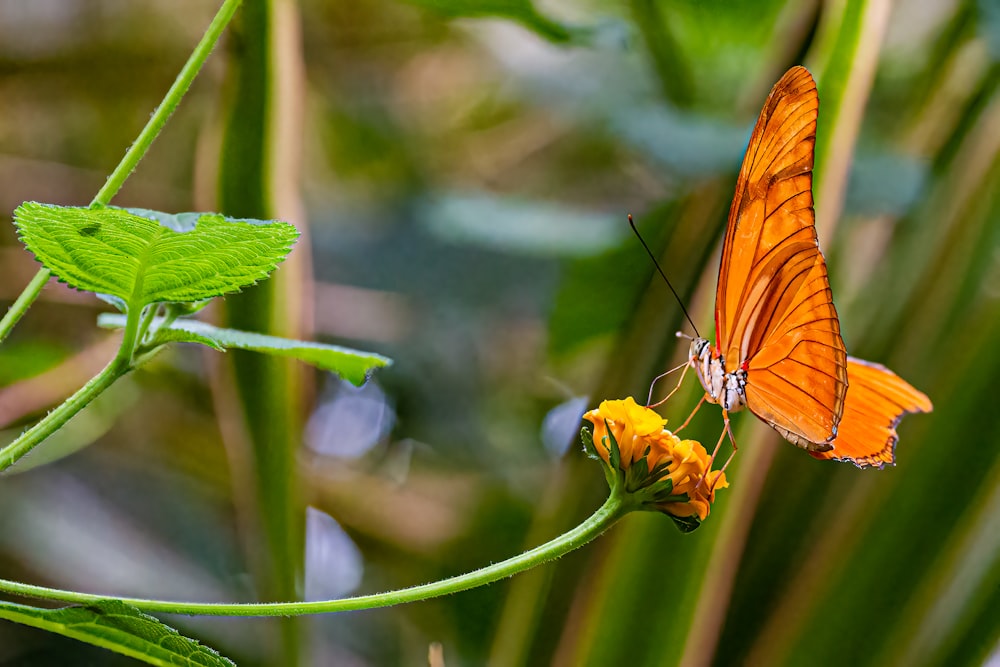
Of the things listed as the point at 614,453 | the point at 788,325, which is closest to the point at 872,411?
the point at 788,325

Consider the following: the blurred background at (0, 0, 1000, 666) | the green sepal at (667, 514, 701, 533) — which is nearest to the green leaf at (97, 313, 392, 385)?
the green sepal at (667, 514, 701, 533)

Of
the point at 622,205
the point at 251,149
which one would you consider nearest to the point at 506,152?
the point at 622,205

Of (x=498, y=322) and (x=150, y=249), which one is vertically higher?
(x=150, y=249)

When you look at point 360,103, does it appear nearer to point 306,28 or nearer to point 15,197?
point 306,28

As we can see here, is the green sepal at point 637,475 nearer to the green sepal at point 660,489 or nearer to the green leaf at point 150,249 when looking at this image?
the green sepal at point 660,489

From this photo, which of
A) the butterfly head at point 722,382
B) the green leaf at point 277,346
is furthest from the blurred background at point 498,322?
the green leaf at point 277,346

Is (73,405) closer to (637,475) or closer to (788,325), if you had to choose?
(637,475)
